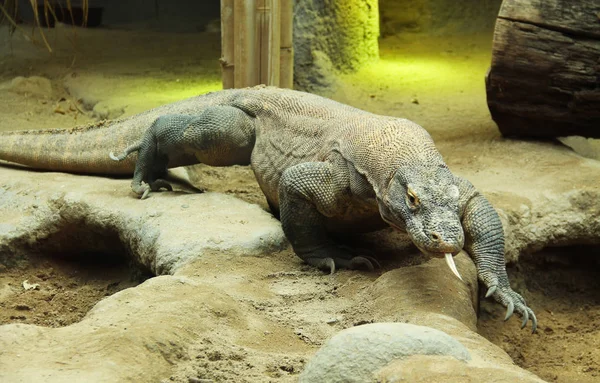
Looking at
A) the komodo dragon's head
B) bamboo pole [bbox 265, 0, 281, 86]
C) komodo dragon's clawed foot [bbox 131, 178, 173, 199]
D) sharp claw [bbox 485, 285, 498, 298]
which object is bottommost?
sharp claw [bbox 485, 285, 498, 298]

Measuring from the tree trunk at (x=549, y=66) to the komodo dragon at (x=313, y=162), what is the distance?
2.15 m

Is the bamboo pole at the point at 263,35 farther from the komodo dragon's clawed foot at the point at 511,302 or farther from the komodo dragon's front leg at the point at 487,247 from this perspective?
the komodo dragon's clawed foot at the point at 511,302

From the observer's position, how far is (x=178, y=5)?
15188mm

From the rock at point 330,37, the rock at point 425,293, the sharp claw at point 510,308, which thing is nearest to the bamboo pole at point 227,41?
the rock at point 330,37

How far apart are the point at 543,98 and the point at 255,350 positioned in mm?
4419

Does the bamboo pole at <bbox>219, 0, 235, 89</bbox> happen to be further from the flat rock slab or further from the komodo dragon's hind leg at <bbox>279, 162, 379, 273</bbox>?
the komodo dragon's hind leg at <bbox>279, 162, 379, 273</bbox>

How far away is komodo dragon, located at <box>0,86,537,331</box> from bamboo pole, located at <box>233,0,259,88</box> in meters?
1.42

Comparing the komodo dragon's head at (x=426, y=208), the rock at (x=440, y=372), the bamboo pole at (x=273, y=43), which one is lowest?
the rock at (x=440, y=372)

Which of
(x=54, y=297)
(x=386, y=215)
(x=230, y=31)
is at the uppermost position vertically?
(x=230, y=31)

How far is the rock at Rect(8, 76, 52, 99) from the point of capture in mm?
10031

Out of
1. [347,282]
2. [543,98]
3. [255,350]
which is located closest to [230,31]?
[543,98]

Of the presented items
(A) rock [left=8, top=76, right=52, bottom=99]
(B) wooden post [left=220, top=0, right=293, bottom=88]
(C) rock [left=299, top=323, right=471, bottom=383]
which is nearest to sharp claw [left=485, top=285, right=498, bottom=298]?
(C) rock [left=299, top=323, right=471, bottom=383]

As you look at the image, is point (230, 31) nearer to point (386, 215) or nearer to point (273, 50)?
point (273, 50)

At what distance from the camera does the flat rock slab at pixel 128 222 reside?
5.31m
